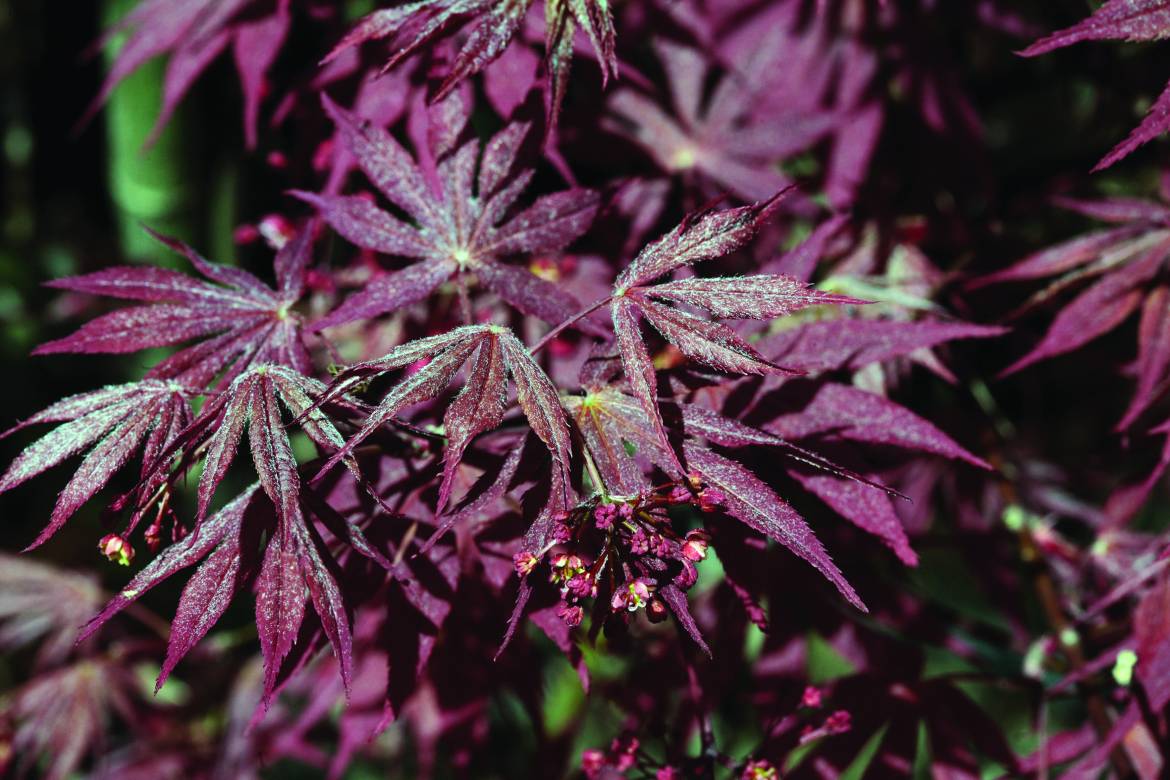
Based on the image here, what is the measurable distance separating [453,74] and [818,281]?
0.62 meters

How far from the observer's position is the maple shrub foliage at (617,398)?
0.67 m

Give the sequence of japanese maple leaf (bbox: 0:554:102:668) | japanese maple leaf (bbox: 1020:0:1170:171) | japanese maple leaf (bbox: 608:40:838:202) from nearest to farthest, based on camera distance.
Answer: japanese maple leaf (bbox: 1020:0:1170:171), japanese maple leaf (bbox: 608:40:838:202), japanese maple leaf (bbox: 0:554:102:668)

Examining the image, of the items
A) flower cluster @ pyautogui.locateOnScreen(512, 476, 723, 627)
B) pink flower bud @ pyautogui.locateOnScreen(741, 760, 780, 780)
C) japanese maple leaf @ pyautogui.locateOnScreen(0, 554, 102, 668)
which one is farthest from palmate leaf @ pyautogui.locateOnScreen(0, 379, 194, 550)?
japanese maple leaf @ pyautogui.locateOnScreen(0, 554, 102, 668)

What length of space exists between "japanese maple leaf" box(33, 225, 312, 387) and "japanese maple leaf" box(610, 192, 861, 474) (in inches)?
11.3

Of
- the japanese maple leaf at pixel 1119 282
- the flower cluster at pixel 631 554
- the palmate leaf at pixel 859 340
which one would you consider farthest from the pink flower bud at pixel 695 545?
the japanese maple leaf at pixel 1119 282

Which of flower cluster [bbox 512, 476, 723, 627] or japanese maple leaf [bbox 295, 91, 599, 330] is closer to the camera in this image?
flower cluster [bbox 512, 476, 723, 627]

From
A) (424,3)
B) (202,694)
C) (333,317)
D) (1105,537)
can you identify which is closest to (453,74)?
(424,3)

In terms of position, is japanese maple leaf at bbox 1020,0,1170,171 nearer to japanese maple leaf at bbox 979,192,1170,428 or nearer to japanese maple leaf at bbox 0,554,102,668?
japanese maple leaf at bbox 979,192,1170,428

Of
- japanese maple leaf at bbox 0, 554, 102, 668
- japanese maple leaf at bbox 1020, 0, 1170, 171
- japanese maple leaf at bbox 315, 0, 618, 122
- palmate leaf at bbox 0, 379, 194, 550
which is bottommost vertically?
japanese maple leaf at bbox 0, 554, 102, 668

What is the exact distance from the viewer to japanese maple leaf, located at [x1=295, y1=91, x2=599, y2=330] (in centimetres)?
83

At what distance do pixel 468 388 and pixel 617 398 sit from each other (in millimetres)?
129

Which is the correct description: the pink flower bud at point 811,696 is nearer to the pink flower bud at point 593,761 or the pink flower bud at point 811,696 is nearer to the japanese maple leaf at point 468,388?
the pink flower bud at point 593,761

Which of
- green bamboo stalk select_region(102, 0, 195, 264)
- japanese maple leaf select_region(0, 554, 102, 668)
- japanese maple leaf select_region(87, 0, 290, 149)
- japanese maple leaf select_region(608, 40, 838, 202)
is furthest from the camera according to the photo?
japanese maple leaf select_region(0, 554, 102, 668)

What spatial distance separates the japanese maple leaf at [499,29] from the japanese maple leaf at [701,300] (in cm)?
16
